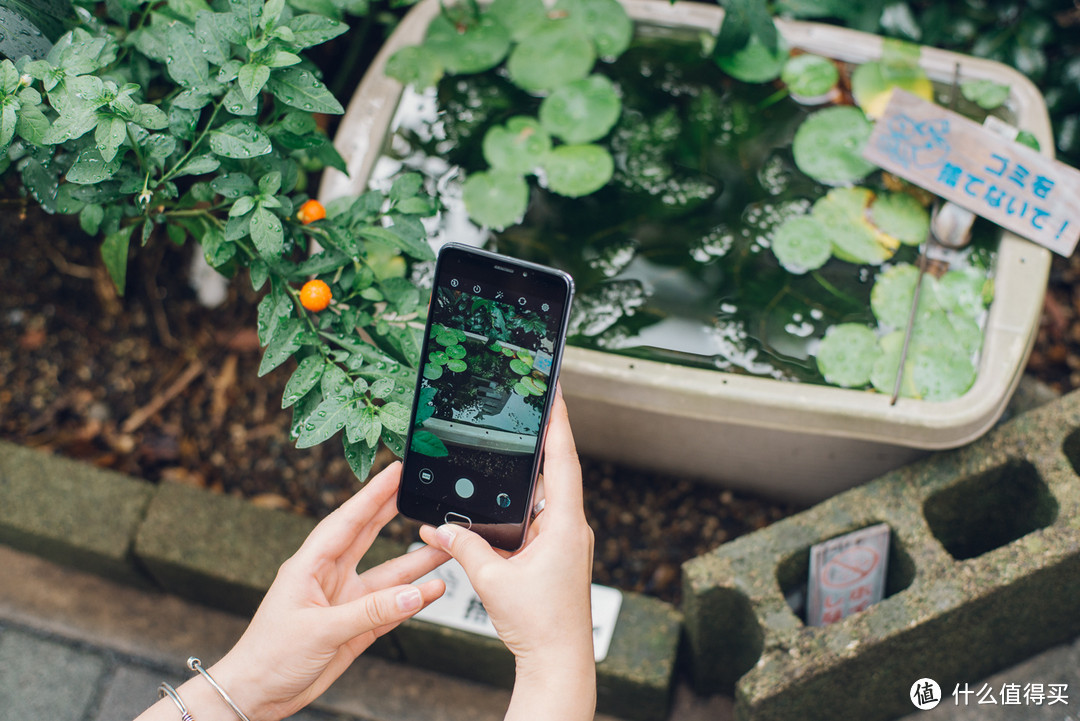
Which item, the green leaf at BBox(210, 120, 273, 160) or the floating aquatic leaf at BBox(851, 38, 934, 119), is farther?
the floating aquatic leaf at BBox(851, 38, 934, 119)

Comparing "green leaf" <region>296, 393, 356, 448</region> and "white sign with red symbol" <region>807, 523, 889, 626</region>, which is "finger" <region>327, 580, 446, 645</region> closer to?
"green leaf" <region>296, 393, 356, 448</region>

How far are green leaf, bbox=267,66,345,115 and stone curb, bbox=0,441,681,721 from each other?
85cm

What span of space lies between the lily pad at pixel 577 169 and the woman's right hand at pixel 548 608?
2.35ft

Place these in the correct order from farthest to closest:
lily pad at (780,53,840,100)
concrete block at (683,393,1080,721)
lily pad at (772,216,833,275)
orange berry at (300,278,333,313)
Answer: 1. lily pad at (780,53,840,100)
2. lily pad at (772,216,833,275)
3. concrete block at (683,393,1080,721)
4. orange berry at (300,278,333,313)

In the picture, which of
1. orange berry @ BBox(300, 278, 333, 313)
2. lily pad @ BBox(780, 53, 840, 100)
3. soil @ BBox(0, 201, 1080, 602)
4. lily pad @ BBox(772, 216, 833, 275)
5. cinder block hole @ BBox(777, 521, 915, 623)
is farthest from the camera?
soil @ BBox(0, 201, 1080, 602)

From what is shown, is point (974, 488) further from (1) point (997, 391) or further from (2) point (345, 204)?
(2) point (345, 204)

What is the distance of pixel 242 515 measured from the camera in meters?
1.46

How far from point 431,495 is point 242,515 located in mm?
649

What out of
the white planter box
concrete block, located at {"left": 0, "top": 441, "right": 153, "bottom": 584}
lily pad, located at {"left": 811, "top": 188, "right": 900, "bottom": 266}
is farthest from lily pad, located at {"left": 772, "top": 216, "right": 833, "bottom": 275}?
concrete block, located at {"left": 0, "top": 441, "right": 153, "bottom": 584}

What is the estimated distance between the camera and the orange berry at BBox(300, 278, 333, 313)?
3.12 feet

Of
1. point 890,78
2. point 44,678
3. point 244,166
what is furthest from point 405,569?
point 890,78

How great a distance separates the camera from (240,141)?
902 millimetres

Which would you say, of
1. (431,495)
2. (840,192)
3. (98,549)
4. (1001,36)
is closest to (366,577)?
(431,495)

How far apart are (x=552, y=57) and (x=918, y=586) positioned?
116 centimetres
